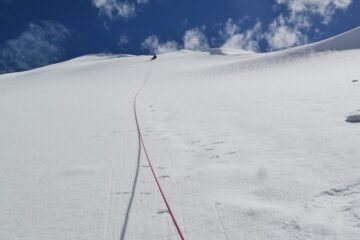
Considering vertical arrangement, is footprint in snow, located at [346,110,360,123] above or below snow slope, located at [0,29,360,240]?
above

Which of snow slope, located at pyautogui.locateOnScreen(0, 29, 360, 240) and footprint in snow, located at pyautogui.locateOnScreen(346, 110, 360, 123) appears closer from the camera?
snow slope, located at pyautogui.locateOnScreen(0, 29, 360, 240)

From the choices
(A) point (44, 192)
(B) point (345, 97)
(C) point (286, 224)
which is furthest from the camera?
(B) point (345, 97)

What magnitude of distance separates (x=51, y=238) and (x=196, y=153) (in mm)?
1947

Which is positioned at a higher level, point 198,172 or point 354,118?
point 354,118

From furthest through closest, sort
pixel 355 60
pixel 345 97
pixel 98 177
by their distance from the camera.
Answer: pixel 355 60 → pixel 345 97 → pixel 98 177

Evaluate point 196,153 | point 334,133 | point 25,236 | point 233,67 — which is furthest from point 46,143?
point 233,67

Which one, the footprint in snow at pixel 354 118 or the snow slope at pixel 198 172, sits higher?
the footprint in snow at pixel 354 118

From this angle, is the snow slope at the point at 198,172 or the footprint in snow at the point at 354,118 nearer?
the snow slope at the point at 198,172

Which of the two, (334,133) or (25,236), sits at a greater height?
(334,133)

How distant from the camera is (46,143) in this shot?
5.09 m

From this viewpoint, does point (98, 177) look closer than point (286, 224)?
No

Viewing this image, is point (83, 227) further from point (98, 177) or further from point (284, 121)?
point (284, 121)

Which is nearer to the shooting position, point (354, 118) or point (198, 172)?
point (198, 172)

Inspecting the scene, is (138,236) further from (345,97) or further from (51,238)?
(345,97)
